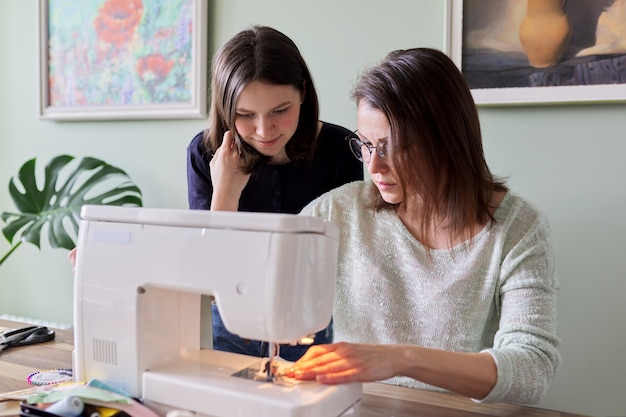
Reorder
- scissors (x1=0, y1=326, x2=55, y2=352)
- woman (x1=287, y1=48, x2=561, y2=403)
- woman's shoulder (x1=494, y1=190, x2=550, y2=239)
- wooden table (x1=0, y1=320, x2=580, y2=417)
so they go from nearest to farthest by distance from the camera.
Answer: wooden table (x1=0, y1=320, x2=580, y2=417), woman (x1=287, y1=48, x2=561, y2=403), woman's shoulder (x1=494, y1=190, x2=550, y2=239), scissors (x1=0, y1=326, x2=55, y2=352)

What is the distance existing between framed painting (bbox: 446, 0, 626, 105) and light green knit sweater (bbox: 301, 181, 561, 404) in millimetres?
589

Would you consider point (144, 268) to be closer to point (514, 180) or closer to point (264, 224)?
point (264, 224)

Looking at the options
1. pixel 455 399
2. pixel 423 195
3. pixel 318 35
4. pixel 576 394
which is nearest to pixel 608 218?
pixel 576 394

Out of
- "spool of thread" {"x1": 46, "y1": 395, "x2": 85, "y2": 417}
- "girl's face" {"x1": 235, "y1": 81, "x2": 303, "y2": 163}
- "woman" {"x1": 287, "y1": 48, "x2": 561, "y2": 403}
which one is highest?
"girl's face" {"x1": 235, "y1": 81, "x2": 303, "y2": 163}

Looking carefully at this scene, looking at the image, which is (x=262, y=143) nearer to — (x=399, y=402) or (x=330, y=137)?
(x=330, y=137)

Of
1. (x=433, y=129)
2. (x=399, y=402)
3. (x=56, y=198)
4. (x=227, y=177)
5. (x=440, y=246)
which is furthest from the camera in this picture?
(x=56, y=198)

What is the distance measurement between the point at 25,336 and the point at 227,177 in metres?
0.61

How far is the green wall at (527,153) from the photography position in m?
1.75

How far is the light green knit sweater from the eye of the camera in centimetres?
112

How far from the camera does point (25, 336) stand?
56.6 inches

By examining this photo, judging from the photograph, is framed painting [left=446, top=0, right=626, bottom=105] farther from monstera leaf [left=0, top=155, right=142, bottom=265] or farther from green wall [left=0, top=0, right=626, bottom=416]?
monstera leaf [left=0, top=155, right=142, bottom=265]

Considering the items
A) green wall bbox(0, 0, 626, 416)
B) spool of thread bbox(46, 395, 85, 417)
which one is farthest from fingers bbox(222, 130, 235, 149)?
spool of thread bbox(46, 395, 85, 417)

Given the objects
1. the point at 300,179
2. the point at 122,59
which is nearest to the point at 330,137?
the point at 300,179


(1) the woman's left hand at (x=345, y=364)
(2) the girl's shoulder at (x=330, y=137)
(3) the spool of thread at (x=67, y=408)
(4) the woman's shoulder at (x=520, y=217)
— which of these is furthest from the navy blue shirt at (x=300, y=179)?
(3) the spool of thread at (x=67, y=408)
